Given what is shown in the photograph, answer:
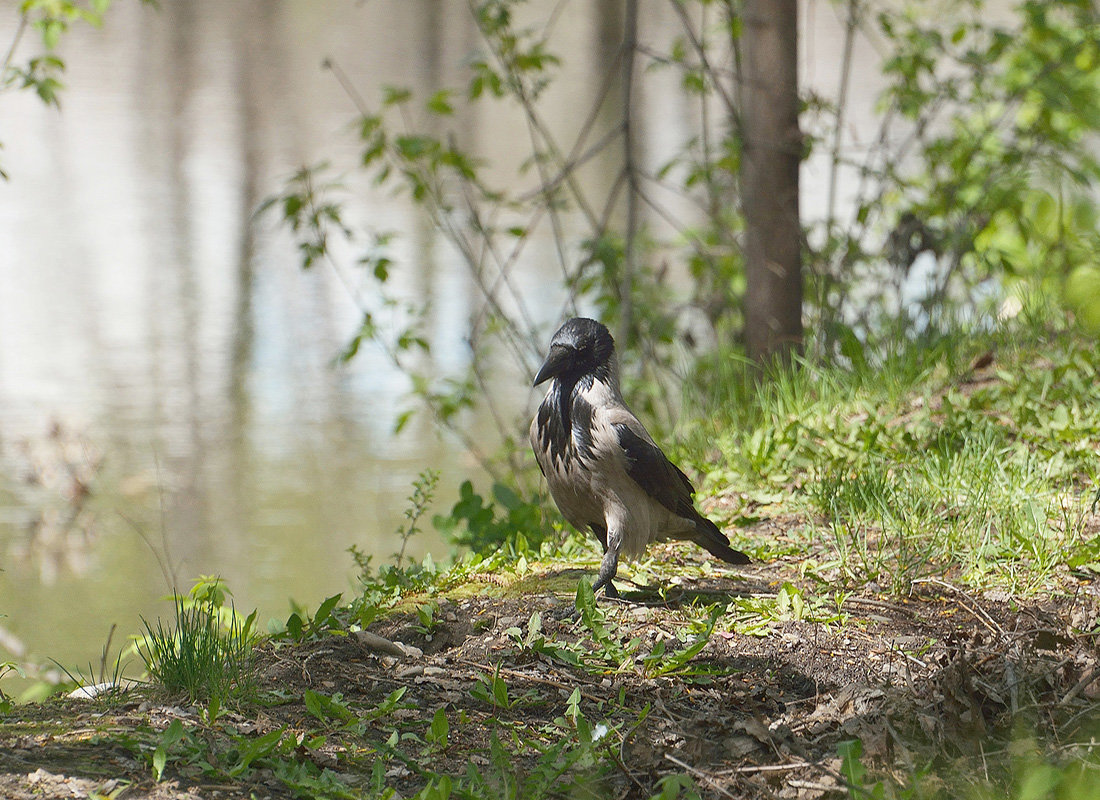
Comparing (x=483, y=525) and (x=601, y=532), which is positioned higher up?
(x=601, y=532)

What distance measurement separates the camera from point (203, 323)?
936cm

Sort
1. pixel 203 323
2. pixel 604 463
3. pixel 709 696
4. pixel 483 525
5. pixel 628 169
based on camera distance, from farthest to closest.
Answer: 1. pixel 203 323
2. pixel 628 169
3. pixel 483 525
4. pixel 604 463
5. pixel 709 696

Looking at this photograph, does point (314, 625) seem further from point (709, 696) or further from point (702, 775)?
point (702, 775)

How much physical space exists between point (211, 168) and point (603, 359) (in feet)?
35.3

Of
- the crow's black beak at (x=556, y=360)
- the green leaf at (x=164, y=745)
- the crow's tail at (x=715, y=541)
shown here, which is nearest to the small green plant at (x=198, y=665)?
the green leaf at (x=164, y=745)

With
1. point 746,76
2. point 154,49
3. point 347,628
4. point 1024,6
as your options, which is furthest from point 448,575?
point 154,49

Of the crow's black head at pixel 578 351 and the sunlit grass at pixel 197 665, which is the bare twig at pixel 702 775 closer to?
the sunlit grass at pixel 197 665

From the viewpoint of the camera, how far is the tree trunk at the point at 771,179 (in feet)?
18.5

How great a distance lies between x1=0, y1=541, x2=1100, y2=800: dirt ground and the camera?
2361 millimetres

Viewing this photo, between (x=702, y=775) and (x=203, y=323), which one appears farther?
(x=203, y=323)

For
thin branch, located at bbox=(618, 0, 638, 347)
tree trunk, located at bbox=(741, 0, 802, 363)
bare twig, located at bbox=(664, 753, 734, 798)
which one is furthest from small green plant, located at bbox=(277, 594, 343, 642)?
tree trunk, located at bbox=(741, 0, 802, 363)

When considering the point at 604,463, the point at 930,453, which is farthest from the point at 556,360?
the point at 930,453

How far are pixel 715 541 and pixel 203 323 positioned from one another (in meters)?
6.96

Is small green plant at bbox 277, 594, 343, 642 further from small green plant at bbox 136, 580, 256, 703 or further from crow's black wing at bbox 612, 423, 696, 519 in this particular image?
crow's black wing at bbox 612, 423, 696, 519
